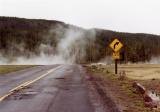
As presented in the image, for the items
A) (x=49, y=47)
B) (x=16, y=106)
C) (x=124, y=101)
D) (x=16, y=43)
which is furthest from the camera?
(x=49, y=47)

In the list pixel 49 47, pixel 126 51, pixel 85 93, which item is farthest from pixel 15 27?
pixel 85 93

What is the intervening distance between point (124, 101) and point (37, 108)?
3685 millimetres

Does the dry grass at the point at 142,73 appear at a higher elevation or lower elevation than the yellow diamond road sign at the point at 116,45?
lower

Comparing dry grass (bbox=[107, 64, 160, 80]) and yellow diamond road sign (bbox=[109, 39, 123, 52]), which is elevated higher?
yellow diamond road sign (bbox=[109, 39, 123, 52])

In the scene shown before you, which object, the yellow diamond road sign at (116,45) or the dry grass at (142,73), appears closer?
the dry grass at (142,73)

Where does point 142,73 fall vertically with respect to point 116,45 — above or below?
below

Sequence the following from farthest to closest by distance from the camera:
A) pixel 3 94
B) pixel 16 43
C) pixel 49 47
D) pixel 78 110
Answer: pixel 49 47, pixel 16 43, pixel 3 94, pixel 78 110

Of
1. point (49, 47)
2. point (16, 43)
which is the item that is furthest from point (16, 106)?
point (49, 47)

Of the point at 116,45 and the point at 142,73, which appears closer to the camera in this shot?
the point at 116,45

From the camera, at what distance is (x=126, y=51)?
650ft

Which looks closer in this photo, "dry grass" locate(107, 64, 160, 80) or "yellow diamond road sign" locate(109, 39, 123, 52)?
"dry grass" locate(107, 64, 160, 80)

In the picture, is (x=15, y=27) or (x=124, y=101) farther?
(x=15, y=27)

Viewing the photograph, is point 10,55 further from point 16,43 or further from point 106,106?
point 106,106

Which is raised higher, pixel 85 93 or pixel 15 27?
pixel 15 27
